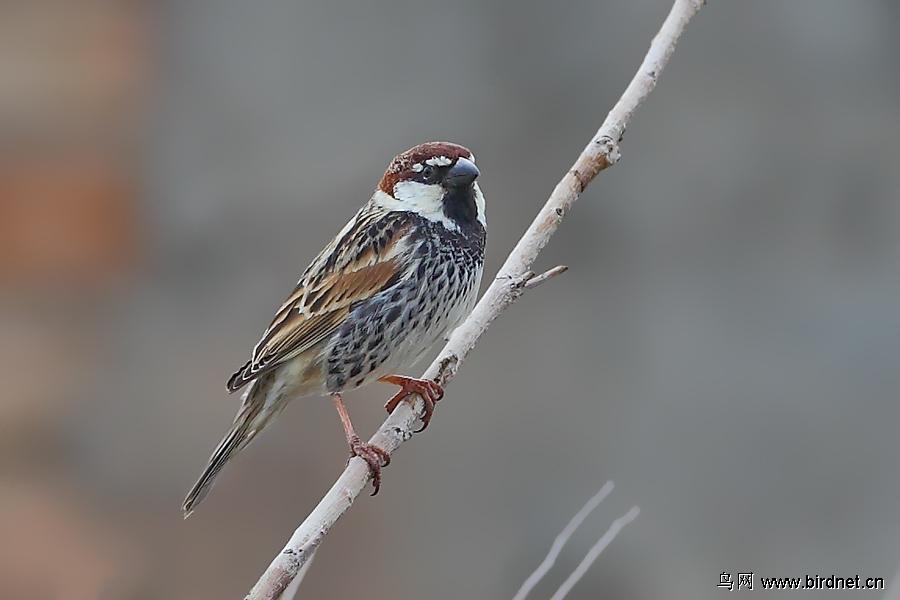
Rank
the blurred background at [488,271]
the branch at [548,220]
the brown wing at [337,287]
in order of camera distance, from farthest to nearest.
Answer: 1. the blurred background at [488,271]
2. the brown wing at [337,287]
3. the branch at [548,220]

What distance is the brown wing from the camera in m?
2.83

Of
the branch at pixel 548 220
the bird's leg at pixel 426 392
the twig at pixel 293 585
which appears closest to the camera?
the twig at pixel 293 585

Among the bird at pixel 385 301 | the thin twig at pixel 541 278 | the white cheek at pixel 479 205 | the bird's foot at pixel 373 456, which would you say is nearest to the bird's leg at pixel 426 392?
the bird at pixel 385 301

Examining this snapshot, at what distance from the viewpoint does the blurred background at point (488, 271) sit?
438 cm

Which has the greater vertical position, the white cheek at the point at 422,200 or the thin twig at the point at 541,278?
the thin twig at the point at 541,278

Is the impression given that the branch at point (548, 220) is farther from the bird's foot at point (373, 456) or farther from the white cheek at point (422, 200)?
the white cheek at point (422, 200)

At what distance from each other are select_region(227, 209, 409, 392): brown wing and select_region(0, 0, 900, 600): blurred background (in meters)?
1.46

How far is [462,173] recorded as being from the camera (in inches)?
109

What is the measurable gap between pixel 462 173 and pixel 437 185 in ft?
0.29

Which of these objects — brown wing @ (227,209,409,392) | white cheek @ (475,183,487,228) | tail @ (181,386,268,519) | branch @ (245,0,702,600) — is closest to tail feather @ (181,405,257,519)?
tail @ (181,386,268,519)

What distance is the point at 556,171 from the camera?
4586 millimetres

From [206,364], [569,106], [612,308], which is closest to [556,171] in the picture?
[569,106]

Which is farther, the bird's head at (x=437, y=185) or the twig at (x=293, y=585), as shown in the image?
the bird's head at (x=437, y=185)

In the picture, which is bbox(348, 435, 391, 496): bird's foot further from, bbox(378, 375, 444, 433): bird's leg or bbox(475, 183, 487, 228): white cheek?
bbox(475, 183, 487, 228): white cheek
